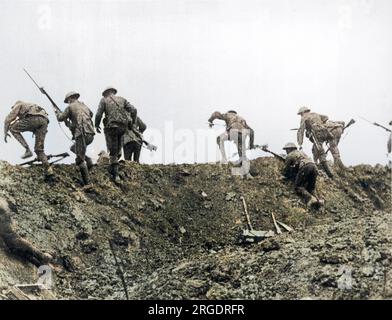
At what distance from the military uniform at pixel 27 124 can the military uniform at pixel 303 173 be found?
231 inches

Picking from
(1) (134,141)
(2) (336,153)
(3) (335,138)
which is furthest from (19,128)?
(2) (336,153)

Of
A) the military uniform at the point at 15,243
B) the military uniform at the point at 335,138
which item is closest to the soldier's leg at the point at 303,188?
the military uniform at the point at 335,138

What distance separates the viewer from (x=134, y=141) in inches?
→ 733

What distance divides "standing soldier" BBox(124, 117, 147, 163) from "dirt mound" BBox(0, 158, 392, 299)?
0.54 meters

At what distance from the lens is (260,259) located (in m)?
13.6

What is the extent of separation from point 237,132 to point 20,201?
21.4 ft

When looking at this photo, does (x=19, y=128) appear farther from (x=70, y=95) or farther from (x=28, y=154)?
(x=70, y=95)

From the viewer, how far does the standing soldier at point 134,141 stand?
60.6ft

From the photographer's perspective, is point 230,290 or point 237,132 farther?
point 237,132

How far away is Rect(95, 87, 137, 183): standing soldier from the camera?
17.2 meters

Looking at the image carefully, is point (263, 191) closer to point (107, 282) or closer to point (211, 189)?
point (211, 189)

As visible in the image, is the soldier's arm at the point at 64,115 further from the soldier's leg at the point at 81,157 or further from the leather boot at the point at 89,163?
the leather boot at the point at 89,163

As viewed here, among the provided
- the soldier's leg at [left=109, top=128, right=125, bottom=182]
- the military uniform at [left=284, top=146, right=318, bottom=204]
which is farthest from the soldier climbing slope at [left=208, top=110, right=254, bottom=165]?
the soldier's leg at [left=109, top=128, right=125, bottom=182]
